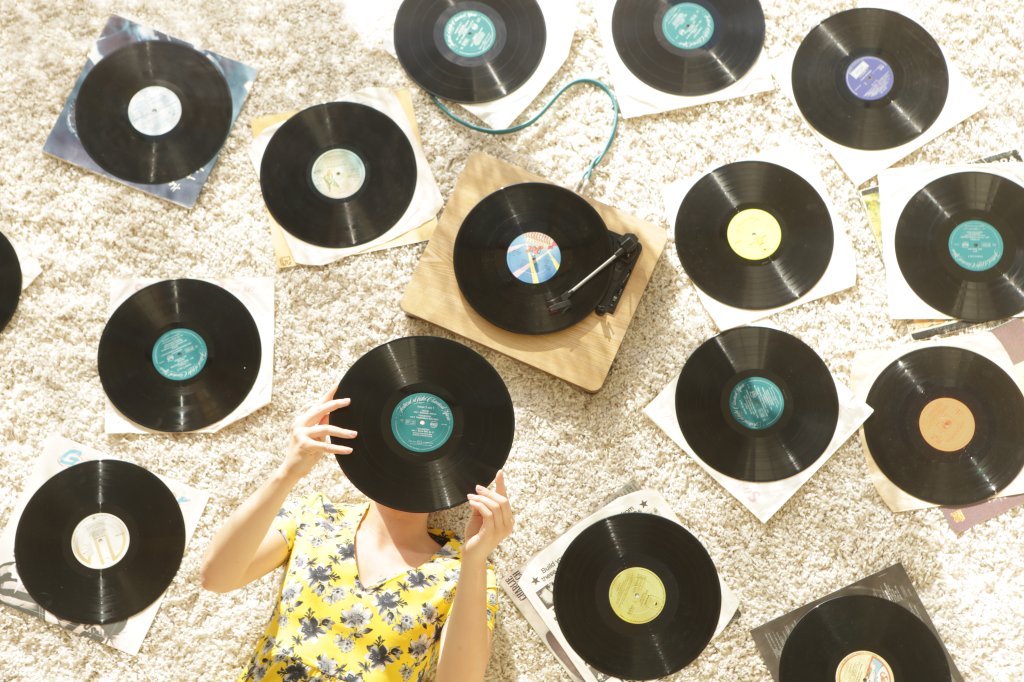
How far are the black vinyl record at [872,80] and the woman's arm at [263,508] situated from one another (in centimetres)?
105

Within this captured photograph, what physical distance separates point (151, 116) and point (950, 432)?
1588 millimetres

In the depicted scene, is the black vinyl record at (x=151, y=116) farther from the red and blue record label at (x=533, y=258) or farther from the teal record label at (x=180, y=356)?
the red and blue record label at (x=533, y=258)

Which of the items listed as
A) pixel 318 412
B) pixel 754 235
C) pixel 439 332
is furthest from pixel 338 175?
pixel 754 235

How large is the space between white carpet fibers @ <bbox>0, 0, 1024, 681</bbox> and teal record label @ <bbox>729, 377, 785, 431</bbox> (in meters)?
0.14

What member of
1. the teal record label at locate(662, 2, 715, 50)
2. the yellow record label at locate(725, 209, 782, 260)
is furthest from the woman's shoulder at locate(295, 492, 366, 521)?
the teal record label at locate(662, 2, 715, 50)

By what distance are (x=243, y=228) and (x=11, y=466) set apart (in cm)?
61

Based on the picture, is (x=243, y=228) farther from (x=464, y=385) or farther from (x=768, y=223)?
(x=768, y=223)

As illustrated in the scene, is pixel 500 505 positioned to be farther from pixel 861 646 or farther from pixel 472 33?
pixel 472 33

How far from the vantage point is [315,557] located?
4.25ft

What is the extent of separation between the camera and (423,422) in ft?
4.18

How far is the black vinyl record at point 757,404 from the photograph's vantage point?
1.43 meters

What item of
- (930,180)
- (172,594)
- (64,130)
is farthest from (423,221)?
(930,180)

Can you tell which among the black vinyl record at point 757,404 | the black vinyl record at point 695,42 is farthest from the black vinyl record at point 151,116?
the black vinyl record at point 757,404

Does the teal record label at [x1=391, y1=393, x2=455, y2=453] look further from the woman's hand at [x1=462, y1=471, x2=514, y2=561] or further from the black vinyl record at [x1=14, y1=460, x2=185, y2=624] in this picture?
the black vinyl record at [x1=14, y1=460, x2=185, y2=624]
